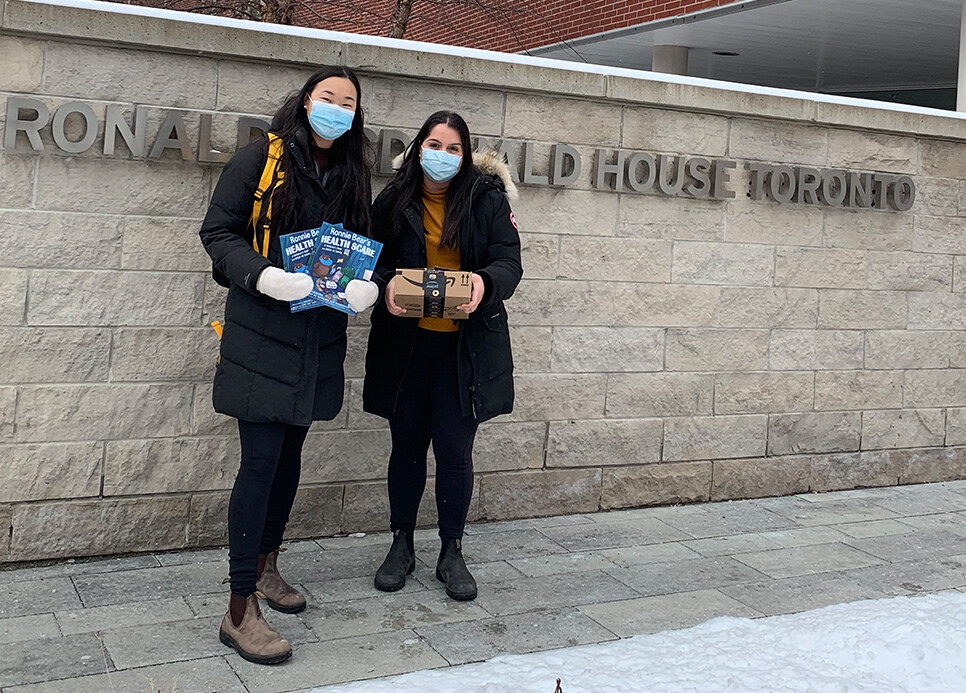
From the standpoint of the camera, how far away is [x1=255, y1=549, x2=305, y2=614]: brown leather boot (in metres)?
4.36

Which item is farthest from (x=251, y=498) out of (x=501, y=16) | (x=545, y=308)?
(x=501, y=16)

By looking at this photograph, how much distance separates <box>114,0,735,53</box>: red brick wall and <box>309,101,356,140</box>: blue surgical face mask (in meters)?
7.17

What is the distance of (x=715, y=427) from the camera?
642cm

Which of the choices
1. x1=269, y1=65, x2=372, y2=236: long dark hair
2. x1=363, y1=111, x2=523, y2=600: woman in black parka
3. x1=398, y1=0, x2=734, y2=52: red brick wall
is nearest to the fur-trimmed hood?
x1=363, y1=111, x2=523, y2=600: woman in black parka

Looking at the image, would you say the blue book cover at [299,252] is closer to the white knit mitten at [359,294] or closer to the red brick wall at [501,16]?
the white knit mitten at [359,294]

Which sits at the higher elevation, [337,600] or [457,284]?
[457,284]

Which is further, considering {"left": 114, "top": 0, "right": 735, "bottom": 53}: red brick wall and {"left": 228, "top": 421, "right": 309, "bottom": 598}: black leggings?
{"left": 114, "top": 0, "right": 735, "bottom": 53}: red brick wall

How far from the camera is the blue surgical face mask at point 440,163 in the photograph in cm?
438

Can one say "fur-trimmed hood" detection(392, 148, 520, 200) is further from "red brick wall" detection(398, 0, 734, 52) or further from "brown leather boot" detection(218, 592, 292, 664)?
"red brick wall" detection(398, 0, 734, 52)

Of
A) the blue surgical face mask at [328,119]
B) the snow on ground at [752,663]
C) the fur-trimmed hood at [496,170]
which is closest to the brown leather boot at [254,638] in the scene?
the snow on ground at [752,663]

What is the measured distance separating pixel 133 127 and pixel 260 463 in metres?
1.73

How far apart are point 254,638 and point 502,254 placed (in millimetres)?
1755

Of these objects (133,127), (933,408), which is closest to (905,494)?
(933,408)

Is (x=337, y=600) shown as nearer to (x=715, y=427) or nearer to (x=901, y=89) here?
(x=715, y=427)
